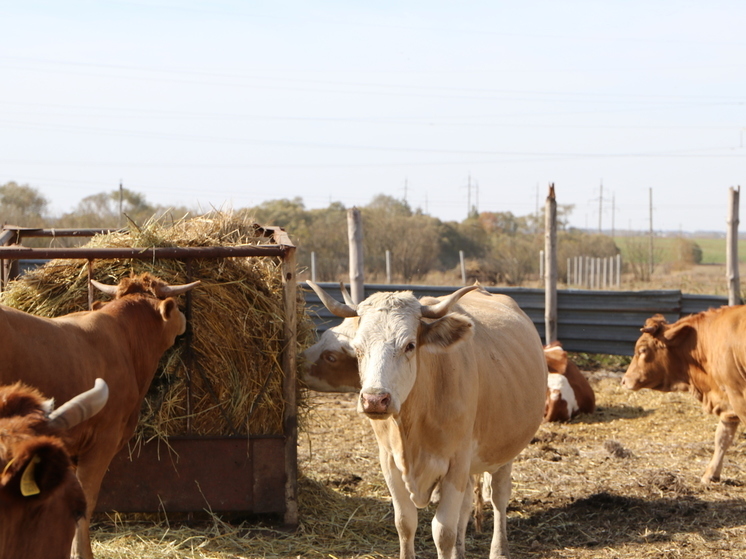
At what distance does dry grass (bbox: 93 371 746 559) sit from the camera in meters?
5.59

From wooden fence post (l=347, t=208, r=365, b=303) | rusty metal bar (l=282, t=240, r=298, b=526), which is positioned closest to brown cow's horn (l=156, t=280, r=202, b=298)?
rusty metal bar (l=282, t=240, r=298, b=526)

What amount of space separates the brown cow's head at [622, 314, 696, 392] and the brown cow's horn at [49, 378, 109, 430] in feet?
21.2

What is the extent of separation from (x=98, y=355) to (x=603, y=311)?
30.0 feet

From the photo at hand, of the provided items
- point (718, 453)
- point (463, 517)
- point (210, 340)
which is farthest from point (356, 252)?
point (463, 517)

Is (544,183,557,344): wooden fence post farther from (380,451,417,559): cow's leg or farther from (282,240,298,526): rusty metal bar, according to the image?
(380,451,417,559): cow's leg

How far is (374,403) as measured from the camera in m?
4.04

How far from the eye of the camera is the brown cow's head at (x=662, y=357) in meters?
7.97

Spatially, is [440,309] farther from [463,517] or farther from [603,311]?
[603,311]

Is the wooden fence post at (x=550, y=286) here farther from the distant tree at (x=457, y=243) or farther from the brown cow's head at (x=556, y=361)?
the distant tree at (x=457, y=243)

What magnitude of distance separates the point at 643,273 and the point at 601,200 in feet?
192

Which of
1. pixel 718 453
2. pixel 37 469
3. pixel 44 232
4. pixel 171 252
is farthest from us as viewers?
pixel 718 453

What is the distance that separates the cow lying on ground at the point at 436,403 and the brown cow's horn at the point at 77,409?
1.53 meters

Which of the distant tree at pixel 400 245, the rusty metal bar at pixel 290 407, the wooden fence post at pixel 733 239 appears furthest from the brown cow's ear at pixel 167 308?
the distant tree at pixel 400 245

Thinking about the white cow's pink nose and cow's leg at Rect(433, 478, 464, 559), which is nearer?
the white cow's pink nose
